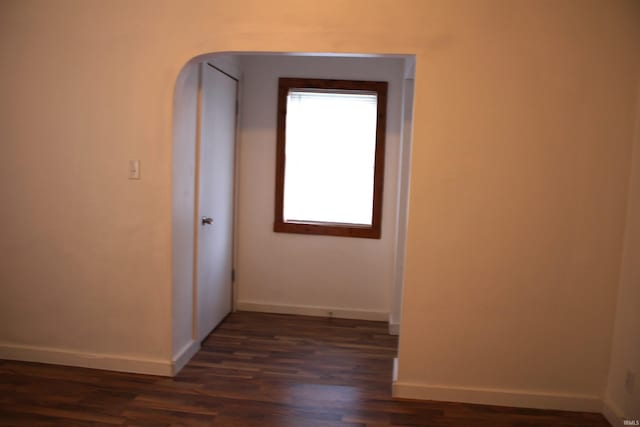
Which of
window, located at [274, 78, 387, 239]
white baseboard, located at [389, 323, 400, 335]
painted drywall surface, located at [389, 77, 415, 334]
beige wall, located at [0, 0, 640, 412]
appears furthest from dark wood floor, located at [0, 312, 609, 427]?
window, located at [274, 78, 387, 239]

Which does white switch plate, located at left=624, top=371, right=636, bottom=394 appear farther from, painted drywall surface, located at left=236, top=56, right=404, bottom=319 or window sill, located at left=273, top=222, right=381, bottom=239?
window sill, located at left=273, top=222, right=381, bottom=239

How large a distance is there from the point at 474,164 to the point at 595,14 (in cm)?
97

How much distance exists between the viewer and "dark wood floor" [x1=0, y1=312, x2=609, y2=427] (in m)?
2.45

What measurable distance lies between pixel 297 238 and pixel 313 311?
0.67 metres

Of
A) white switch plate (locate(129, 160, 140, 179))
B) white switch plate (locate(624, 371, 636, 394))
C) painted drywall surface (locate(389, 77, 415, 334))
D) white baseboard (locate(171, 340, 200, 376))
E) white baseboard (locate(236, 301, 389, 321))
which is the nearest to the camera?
white switch plate (locate(624, 371, 636, 394))

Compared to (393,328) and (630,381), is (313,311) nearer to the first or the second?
(393,328)

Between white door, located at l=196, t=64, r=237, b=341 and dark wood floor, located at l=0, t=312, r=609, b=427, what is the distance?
44 cm

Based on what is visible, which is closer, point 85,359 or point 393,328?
point 85,359

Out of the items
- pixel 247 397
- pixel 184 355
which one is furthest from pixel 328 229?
pixel 247 397

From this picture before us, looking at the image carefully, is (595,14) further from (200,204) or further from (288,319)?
(288,319)

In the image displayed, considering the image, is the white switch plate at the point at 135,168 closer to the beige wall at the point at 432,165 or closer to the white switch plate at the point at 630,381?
the beige wall at the point at 432,165

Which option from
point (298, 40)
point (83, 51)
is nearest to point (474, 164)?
point (298, 40)

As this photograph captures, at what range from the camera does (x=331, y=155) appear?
3980 mm

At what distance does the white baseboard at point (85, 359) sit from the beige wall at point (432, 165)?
46 mm
